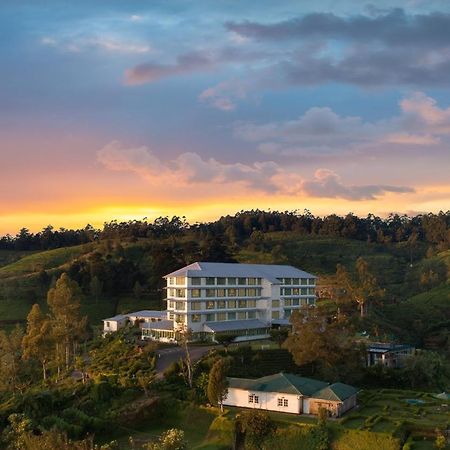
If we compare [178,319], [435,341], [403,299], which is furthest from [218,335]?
[403,299]

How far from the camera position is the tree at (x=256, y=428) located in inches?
1483

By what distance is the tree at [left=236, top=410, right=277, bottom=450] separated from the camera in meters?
37.7

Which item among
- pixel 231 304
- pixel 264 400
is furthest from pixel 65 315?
pixel 264 400

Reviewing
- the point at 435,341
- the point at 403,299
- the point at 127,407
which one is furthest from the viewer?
the point at 403,299

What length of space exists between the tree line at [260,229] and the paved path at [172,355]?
64075 mm

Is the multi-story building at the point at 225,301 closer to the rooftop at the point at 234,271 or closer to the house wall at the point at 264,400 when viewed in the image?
the rooftop at the point at 234,271

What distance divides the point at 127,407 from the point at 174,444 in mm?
19033

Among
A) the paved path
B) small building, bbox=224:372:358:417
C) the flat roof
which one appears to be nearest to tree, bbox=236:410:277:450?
small building, bbox=224:372:358:417

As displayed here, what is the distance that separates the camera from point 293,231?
146625mm

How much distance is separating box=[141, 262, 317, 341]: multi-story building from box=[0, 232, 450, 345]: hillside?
50.5 ft

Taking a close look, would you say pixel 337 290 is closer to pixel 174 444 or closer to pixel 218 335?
pixel 218 335

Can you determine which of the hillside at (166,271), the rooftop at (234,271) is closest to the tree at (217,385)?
the rooftop at (234,271)

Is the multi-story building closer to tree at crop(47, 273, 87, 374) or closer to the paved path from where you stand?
the paved path

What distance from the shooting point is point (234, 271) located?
68.7 metres
